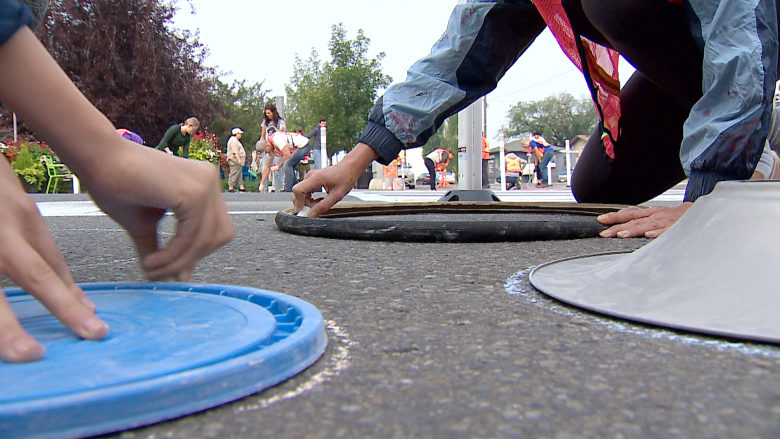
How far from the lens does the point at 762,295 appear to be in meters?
0.86

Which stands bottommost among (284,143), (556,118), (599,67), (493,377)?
(493,377)

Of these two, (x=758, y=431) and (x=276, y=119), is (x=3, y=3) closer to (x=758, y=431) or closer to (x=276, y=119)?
(x=758, y=431)

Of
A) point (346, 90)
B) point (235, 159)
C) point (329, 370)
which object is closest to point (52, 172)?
point (235, 159)

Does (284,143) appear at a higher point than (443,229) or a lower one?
higher

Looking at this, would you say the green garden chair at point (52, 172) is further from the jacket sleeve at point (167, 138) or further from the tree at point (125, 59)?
the tree at point (125, 59)

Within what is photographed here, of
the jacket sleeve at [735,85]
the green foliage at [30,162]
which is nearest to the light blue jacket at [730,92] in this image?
the jacket sleeve at [735,85]

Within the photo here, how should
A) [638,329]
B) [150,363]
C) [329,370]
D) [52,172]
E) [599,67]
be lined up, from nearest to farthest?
[150,363], [329,370], [638,329], [599,67], [52,172]

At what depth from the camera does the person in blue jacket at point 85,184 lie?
0.73m

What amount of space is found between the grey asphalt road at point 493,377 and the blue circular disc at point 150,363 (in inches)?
0.9

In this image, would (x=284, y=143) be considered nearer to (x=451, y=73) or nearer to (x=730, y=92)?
(x=451, y=73)

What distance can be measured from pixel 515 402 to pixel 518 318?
348 millimetres

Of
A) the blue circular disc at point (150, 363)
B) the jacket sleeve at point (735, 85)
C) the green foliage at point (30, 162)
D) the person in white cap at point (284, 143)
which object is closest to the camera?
the blue circular disc at point (150, 363)

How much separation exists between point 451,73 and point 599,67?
73cm

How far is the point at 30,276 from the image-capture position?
2.38 feet
